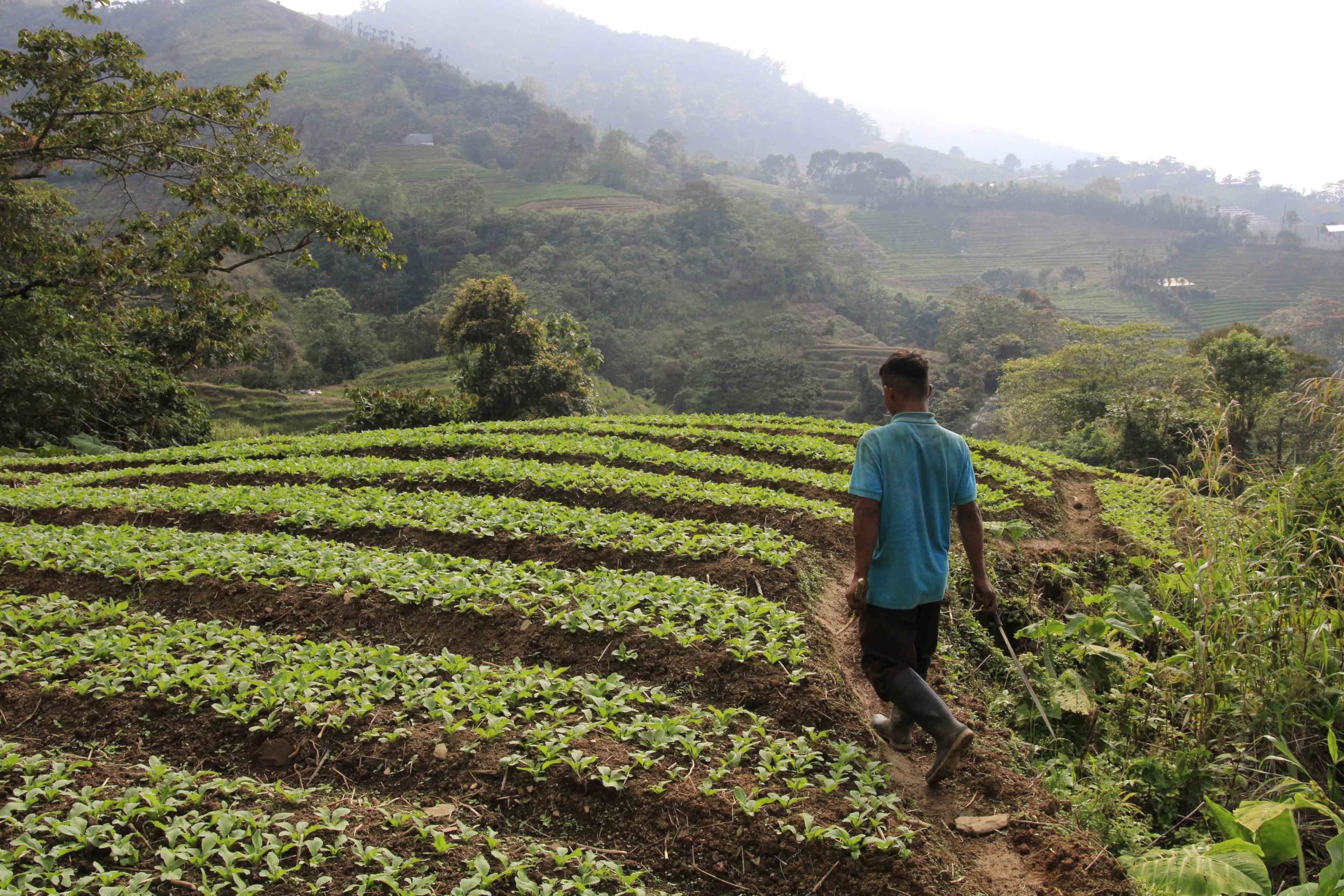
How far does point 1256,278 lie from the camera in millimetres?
98188

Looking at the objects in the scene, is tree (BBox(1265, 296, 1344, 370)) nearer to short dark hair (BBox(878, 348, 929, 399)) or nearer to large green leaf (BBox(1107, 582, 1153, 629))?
large green leaf (BBox(1107, 582, 1153, 629))

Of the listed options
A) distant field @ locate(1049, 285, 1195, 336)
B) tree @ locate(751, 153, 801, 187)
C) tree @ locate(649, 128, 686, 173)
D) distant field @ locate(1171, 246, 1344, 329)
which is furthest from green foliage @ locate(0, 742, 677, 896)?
tree @ locate(751, 153, 801, 187)

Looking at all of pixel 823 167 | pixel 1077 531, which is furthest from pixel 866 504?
pixel 823 167

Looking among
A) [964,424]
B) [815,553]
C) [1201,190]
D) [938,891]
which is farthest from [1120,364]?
[1201,190]

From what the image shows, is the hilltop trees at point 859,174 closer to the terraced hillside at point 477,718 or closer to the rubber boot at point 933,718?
the terraced hillside at point 477,718

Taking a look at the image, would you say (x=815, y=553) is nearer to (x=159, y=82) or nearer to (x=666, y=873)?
(x=666, y=873)

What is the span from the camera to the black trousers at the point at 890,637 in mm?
4734

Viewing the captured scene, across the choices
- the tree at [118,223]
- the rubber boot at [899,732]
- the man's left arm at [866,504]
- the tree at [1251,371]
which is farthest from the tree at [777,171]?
the rubber boot at [899,732]

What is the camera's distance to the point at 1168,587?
6094 mm

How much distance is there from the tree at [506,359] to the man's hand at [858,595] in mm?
24739

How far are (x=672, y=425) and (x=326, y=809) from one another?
1370 centimetres

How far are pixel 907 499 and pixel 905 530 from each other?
179 mm

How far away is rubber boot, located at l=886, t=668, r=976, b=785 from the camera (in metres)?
4.45

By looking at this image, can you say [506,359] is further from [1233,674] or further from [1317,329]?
[1317,329]
